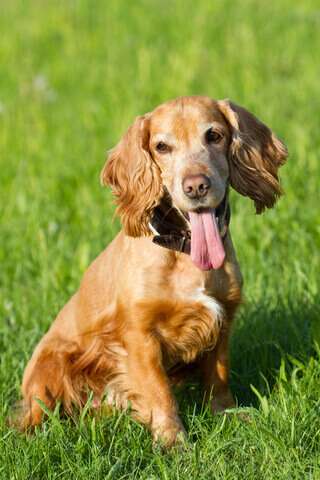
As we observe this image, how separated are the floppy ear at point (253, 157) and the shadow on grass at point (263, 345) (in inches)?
31.3

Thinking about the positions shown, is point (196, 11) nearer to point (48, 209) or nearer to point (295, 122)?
point (295, 122)

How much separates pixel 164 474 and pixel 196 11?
821 cm

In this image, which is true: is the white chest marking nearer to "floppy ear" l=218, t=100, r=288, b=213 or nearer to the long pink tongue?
the long pink tongue

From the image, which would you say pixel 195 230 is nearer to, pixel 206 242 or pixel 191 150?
pixel 206 242

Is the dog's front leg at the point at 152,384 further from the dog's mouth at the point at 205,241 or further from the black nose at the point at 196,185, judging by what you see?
the black nose at the point at 196,185

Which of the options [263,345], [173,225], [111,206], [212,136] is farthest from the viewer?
[111,206]

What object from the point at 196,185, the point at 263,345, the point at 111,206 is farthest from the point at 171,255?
the point at 111,206

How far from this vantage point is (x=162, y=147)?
3.70 m

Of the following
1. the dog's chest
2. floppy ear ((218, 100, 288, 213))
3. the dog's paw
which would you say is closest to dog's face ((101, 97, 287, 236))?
floppy ear ((218, 100, 288, 213))

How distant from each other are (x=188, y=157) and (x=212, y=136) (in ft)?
0.57

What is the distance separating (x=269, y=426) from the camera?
3498 mm

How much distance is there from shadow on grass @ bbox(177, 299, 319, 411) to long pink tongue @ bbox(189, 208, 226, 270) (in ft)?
2.38

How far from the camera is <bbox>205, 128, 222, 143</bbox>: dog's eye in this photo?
365 centimetres

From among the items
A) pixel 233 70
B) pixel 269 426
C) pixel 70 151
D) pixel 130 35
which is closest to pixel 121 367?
pixel 269 426
